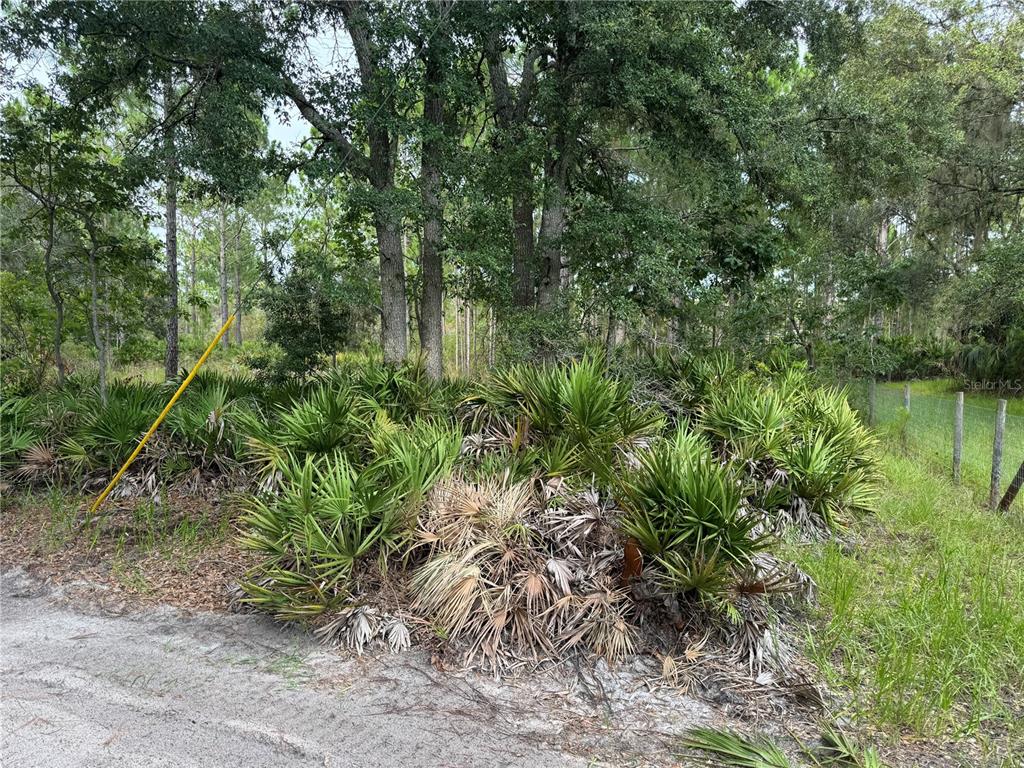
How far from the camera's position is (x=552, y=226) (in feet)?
36.7

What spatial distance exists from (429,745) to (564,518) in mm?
2026

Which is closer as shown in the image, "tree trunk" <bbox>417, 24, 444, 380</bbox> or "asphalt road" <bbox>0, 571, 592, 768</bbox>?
"asphalt road" <bbox>0, 571, 592, 768</bbox>

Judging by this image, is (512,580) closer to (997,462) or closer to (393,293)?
(997,462)

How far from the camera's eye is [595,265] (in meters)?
10.8

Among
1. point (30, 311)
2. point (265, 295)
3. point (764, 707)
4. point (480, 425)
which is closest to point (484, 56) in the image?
point (265, 295)

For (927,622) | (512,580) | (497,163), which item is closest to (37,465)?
(512,580)

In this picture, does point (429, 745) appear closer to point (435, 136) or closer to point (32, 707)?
point (32, 707)

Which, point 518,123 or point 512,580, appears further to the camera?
point 518,123

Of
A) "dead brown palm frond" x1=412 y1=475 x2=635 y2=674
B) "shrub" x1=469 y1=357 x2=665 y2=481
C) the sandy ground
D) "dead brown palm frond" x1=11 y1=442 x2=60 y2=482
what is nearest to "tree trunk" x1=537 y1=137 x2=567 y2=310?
"shrub" x1=469 y1=357 x2=665 y2=481

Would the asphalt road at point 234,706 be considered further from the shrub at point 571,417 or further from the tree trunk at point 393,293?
the tree trunk at point 393,293

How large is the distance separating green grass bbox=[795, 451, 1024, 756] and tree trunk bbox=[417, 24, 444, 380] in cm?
641

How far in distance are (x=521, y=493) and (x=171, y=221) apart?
37.5ft

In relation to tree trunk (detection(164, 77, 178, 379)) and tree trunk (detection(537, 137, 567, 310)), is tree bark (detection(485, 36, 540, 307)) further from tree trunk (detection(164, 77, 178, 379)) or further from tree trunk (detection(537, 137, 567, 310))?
tree trunk (detection(164, 77, 178, 379))

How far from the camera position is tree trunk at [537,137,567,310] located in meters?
10.7
